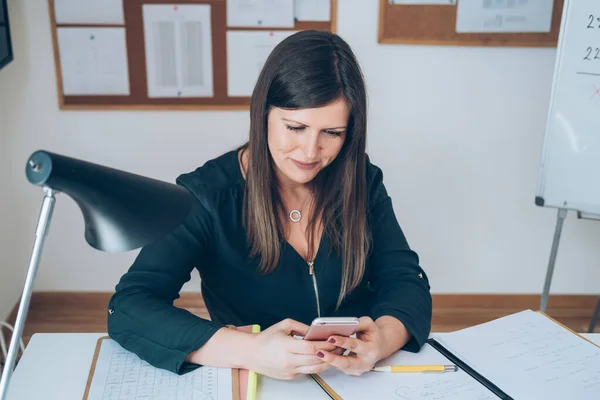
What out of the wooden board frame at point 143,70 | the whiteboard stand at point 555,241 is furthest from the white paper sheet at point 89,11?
the whiteboard stand at point 555,241

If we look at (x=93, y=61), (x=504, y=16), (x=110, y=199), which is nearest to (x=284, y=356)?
(x=110, y=199)

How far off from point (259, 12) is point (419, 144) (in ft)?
2.63

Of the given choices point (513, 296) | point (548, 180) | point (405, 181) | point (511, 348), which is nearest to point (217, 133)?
point (405, 181)

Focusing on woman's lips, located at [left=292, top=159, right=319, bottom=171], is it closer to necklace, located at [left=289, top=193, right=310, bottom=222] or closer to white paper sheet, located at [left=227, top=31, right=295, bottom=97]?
necklace, located at [left=289, top=193, right=310, bottom=222]

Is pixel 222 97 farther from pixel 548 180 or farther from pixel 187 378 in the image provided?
pixel 187 378

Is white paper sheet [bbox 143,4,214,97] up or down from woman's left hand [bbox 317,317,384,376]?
up

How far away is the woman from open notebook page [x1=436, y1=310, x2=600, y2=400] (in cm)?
11

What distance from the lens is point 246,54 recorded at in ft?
8.25

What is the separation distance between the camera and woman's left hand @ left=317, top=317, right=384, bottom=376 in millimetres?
1122

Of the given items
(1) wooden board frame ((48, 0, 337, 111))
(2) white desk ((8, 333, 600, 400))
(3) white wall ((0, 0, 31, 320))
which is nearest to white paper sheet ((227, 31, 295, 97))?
(1) wooden board frame ((48, 0, 337, 111))

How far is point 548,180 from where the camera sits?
7.09 ft

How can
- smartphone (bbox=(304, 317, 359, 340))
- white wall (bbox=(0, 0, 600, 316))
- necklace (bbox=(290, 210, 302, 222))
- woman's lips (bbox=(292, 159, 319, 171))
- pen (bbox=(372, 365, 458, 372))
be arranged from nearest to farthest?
smartphone (bbox=(304, 317, 359, 340)) < pen (bbox=(372, 365, 458, 372)) < woman's lips (bbox=(292, 159, 319, 171)) < necklace (bbox=(290, 210, 302, 222)) < white wall (bbox=(0, 0, 600, 316))

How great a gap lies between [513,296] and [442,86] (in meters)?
0.98

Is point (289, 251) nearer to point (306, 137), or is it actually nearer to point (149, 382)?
point (306, 137)
